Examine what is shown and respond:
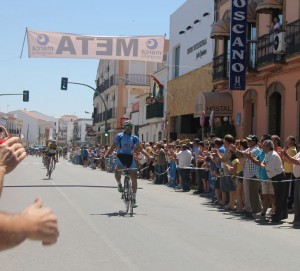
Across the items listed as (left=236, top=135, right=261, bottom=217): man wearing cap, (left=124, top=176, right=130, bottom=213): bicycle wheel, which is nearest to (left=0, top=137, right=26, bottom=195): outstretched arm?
(left=124, top=176, right=130, bottom=213): bicycle wheel

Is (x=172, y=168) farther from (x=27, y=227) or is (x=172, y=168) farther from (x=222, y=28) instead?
(x=27, y=227)

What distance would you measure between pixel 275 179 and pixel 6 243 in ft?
35.1

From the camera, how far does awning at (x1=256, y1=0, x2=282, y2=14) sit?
22391 mm

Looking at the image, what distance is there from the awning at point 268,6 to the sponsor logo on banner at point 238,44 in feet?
2.30

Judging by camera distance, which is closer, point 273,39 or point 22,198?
point 22,198

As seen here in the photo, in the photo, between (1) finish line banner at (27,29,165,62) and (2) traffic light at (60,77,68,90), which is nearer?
(1) finish line banner at (27,29,165,62)

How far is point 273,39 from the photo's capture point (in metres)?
21.5

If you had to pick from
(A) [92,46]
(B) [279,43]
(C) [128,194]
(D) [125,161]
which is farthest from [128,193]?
(A) [92,46]

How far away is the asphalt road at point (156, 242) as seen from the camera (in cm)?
741

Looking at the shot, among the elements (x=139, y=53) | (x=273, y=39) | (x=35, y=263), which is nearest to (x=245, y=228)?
(x=35, y=263)

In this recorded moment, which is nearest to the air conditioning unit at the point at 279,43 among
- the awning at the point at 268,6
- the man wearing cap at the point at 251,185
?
the awning at the point at 268,6

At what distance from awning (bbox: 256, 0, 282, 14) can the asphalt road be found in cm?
1083

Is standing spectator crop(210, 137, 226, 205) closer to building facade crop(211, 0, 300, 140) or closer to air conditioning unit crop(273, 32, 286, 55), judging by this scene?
building facade crop(211, 0, 300, 140)

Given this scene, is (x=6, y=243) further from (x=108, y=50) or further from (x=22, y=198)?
(x=108, y=50)
